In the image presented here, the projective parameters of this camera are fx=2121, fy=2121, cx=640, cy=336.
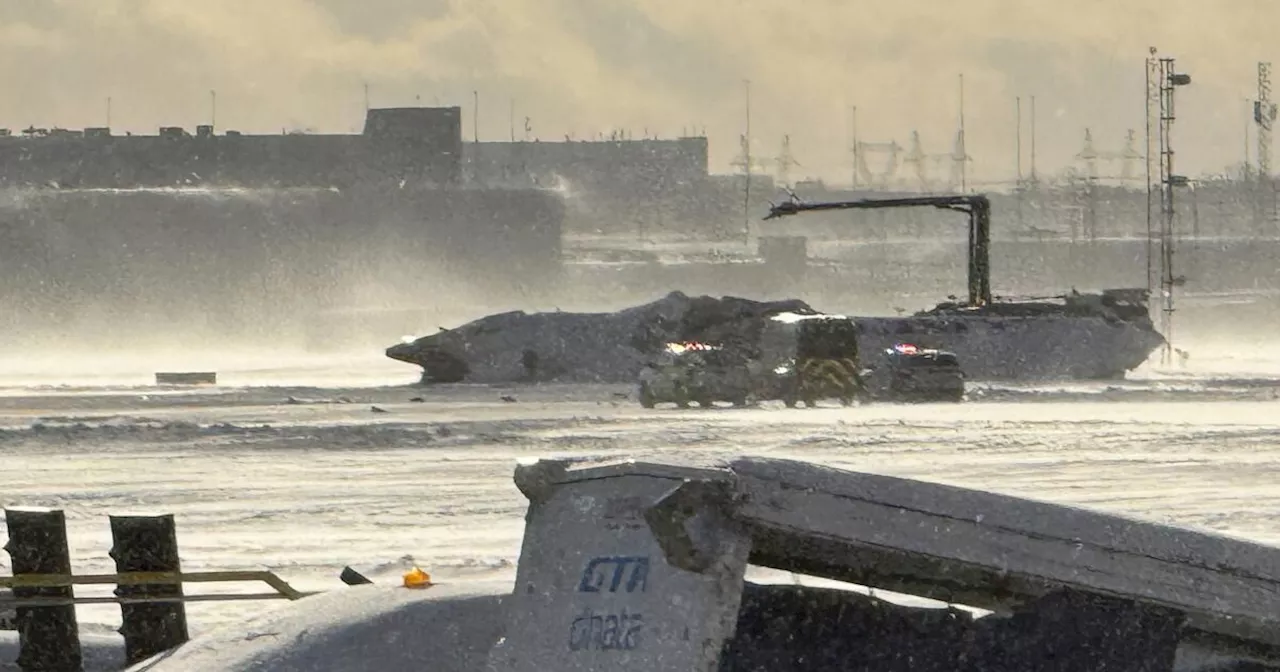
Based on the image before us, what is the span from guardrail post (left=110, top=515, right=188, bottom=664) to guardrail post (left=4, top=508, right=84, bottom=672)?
0.66 ft

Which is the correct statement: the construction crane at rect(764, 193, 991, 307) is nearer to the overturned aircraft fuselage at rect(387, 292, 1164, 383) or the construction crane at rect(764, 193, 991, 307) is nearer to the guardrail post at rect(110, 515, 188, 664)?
the overturned aircraft fuselage at rect(387, 292, 1164, 383)

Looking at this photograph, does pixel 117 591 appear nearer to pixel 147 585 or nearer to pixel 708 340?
pixel 147 585

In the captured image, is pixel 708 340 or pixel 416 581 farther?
pixel 708 340

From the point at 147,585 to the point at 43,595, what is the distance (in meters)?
0.40

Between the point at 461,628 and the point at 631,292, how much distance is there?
327ft

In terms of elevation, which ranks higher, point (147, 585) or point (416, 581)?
point (416, 581)

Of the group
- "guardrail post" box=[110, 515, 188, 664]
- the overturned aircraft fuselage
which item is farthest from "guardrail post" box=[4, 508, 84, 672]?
the overturned aircraft fuselage

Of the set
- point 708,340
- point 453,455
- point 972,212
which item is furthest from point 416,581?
point 972,212

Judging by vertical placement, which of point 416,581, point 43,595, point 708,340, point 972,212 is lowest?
point 43,595

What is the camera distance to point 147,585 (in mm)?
7094

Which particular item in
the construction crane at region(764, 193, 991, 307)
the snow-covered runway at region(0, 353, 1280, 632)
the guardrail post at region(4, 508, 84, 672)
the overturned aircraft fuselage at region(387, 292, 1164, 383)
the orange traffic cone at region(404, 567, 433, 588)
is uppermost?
the construction crane at region(764, 193, 991, 307)

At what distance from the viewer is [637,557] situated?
395cm

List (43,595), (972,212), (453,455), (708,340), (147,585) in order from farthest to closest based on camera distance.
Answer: (972,212) < (708,340) < (453,455) < (43,595) < (147,585)

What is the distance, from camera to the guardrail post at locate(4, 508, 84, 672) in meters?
7.08
